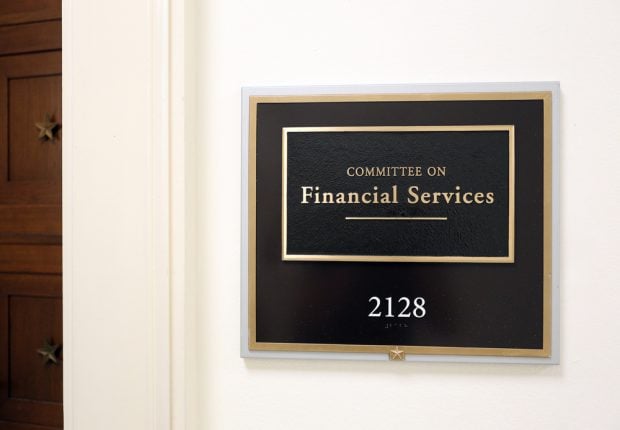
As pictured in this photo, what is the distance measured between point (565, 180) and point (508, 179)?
0.33ft

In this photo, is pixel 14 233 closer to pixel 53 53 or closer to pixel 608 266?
pixel 53 53

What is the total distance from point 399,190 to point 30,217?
726 millimetres

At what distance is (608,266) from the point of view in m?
0.61

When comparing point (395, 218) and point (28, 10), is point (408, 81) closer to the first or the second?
point (395, 218)

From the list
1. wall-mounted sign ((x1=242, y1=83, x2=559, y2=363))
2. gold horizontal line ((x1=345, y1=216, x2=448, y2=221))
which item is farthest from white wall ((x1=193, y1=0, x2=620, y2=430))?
gold horizontal line ((x1=345, y1=216, x2=448, y2=221))

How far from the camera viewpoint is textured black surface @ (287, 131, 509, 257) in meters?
0.62

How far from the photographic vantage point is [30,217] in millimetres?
708

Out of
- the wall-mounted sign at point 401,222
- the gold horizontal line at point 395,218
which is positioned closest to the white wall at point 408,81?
the wall-mounted sign at point 401,222

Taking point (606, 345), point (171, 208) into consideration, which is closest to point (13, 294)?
point (171, 208)

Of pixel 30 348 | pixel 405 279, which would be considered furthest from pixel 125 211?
pixel 405 279

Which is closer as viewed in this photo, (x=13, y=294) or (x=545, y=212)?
(x=545, y=212)

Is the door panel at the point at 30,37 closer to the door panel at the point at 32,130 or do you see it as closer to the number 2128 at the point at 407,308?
the door panel at the point at 32,130

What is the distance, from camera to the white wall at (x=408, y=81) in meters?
0.61

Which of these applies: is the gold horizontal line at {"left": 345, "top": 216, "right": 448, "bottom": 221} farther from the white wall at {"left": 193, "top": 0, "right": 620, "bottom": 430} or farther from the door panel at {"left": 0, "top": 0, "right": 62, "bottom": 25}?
the door panel at {"left": 0, "top": 0, "right": 62, "bottom": 25}
